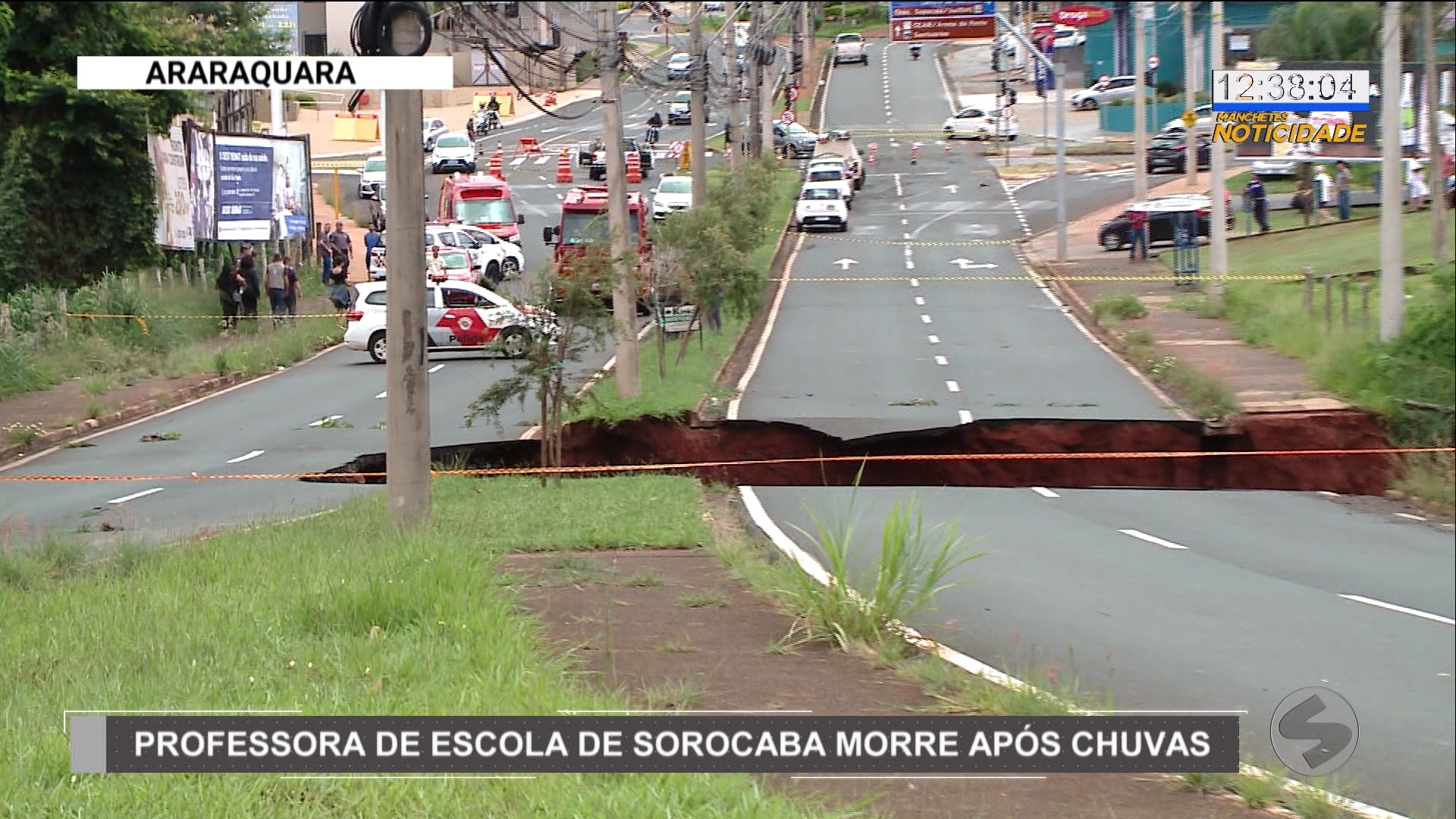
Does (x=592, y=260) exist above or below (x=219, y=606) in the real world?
above

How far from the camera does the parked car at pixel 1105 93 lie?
4050cm

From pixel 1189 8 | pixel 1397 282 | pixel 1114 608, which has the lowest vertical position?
pixel 1114 608

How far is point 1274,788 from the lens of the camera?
Result: 6324 millimetres

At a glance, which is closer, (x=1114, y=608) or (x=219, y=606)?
(x=219, y=606)

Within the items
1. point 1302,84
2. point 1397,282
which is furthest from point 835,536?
point 1397,282

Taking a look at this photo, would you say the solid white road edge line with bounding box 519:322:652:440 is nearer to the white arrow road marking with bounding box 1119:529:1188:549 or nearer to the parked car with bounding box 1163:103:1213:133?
the white arrow road marking with bounding box 1119:529:1188:549

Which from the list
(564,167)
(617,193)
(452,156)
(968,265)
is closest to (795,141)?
(564,167)

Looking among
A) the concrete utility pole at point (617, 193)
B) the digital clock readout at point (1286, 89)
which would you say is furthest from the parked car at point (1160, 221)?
the digital clock readout at point (1286, 89)

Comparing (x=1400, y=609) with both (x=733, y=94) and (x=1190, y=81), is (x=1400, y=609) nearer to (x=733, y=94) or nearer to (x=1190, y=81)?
(x=1190, y=81)

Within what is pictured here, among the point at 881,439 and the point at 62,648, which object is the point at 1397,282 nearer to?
the point at 881,439

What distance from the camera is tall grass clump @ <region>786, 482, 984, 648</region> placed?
29.0ft

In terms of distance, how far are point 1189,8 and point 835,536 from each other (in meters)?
3.99

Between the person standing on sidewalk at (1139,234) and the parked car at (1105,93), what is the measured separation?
136 inches

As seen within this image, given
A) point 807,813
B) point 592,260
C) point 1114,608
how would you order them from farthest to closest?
1. point 592,260
2. point 1114,608
3. point 807,813
